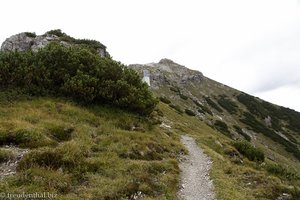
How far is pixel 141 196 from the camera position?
43.4ft

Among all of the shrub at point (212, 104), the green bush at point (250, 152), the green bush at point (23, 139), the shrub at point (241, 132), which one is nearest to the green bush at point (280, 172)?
the green bush at point (250, 152)

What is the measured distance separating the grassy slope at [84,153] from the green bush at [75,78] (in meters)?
1.35

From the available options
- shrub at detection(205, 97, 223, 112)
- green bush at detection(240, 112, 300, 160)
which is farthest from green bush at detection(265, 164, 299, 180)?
shrub at detection(205, 97, 223, 112)

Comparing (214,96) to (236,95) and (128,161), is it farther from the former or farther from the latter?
(128,161)

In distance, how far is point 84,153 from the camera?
16.4 m

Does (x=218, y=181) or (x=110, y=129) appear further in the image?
(x=110, y=129)

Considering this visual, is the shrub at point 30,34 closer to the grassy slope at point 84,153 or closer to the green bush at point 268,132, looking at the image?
the grassy slope at point 84,153

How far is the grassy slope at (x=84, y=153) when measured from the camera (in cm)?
1279

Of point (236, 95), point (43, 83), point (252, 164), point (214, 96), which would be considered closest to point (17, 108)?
point (43, 83)

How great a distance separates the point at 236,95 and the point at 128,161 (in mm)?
85026

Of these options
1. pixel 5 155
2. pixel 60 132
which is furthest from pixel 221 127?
pixel 5 155

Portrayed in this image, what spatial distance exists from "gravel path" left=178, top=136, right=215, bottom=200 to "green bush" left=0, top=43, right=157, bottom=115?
21.9 ft

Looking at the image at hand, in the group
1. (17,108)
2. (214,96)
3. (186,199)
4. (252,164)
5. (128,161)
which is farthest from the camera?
(214,96)

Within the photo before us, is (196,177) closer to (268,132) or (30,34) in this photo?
(30,34)
